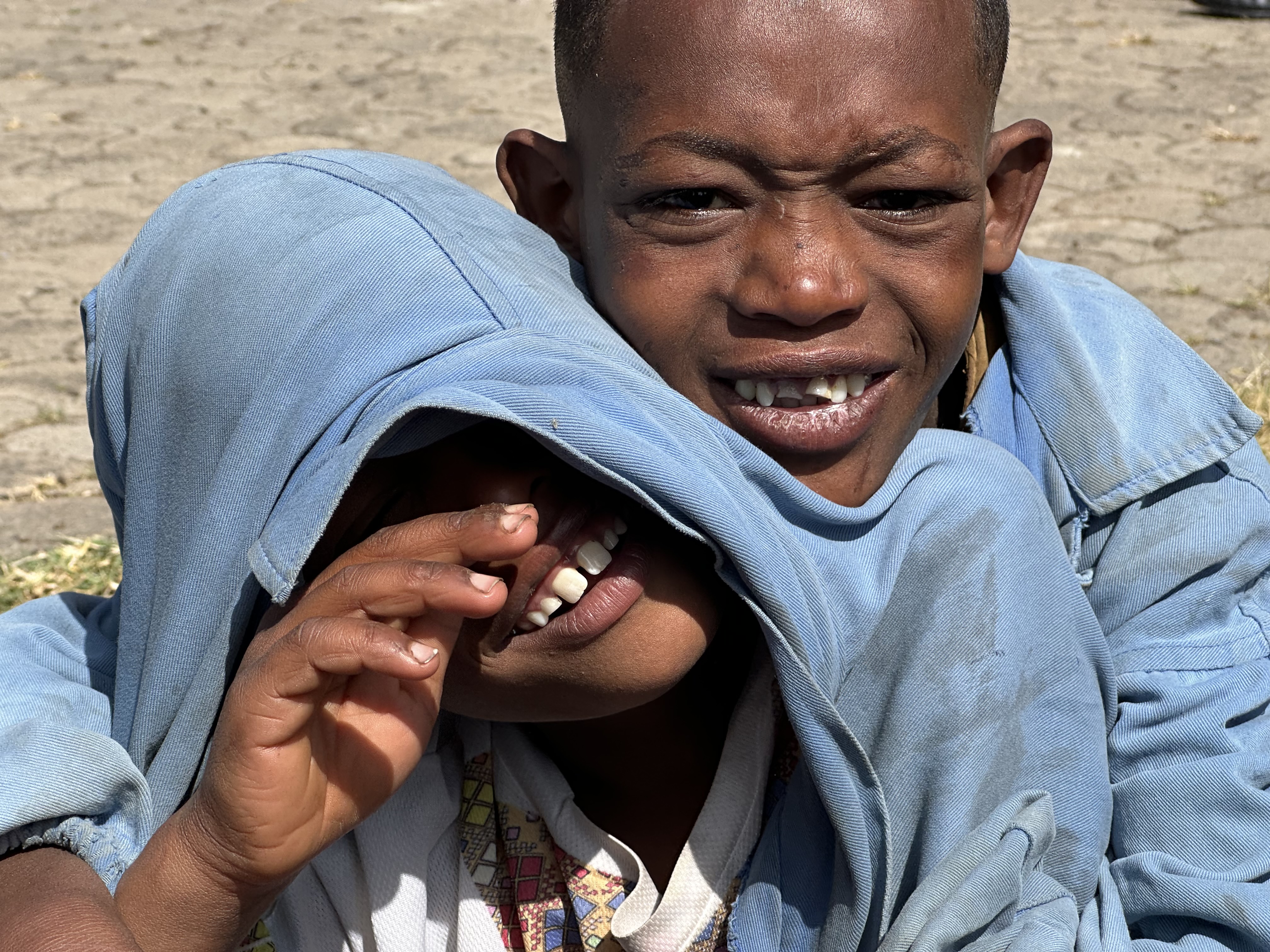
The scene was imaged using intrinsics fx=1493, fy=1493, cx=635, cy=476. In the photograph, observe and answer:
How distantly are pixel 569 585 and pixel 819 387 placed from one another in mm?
377

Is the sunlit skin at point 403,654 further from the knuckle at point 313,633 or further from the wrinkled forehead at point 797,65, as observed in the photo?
the wrinkled forehead at point 797,65

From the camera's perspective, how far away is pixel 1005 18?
185 cm

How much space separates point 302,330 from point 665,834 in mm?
757

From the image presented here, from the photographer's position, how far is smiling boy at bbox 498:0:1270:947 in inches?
63.2

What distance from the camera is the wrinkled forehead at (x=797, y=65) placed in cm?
159

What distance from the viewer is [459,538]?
142cm

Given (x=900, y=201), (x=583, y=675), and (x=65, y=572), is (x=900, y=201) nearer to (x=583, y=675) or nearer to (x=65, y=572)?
Answer: (x=583, y=675)

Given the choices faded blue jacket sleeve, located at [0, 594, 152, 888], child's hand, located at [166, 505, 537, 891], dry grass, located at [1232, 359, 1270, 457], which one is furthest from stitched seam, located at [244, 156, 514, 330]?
dry grass, located at [1232, 359, 1270, 457]

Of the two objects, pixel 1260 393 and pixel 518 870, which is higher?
Answer: pixel 518 870

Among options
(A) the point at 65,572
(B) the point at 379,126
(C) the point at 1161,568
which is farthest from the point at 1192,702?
(B) the point at 379,126

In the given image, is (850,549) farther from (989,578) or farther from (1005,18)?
(1005,18)

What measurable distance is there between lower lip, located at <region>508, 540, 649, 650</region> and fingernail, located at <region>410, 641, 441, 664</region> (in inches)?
7.0

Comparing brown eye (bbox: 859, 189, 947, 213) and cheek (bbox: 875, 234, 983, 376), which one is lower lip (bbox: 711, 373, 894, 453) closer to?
cheek (bbox: 875, 234, 983, 376)

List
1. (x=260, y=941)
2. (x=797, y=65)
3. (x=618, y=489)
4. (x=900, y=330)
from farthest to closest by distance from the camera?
(x=260, y=941)
(x=900, y=330)
(x=797, y=65)
(x=618, y=489)
